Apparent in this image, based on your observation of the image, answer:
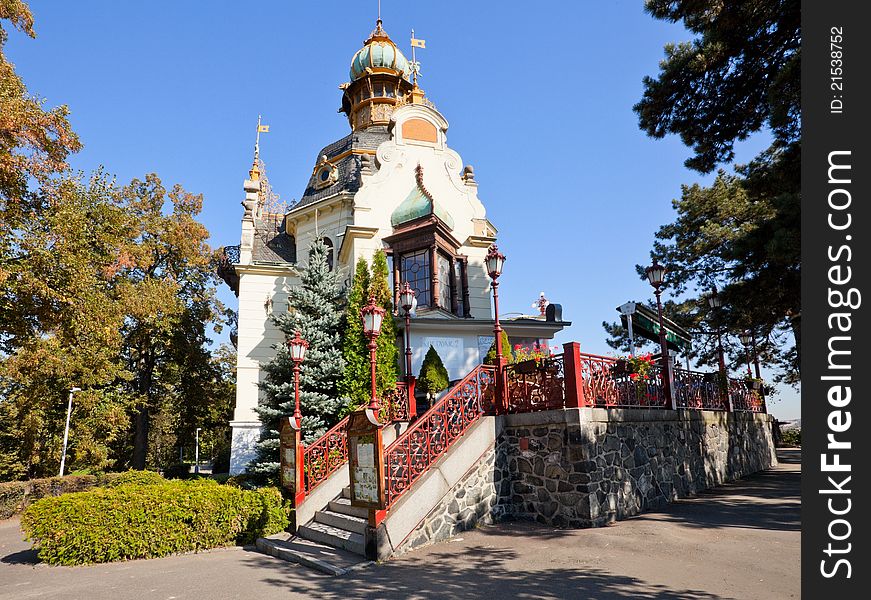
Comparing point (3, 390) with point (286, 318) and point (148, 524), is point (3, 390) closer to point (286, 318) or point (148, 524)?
point (286, 318)

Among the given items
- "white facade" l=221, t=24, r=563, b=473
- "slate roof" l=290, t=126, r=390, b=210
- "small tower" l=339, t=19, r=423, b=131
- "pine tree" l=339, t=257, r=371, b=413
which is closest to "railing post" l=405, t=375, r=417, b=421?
"pine tree" l=339, t=257, r=371, b=413

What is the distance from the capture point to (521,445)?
969cm

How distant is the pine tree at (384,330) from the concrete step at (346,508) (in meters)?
4.62

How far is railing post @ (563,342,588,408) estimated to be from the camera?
29.6 feet

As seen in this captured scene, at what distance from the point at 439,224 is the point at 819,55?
1397 cm

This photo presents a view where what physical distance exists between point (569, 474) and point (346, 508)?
14.0 feet

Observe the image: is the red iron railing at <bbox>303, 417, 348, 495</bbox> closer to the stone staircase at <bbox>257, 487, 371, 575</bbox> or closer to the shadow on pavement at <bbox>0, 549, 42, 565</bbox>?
the stone staircase at <bbox>257, 487, 371, 575</bbox>

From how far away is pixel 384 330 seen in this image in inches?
664

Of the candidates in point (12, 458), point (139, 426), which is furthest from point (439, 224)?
point (12, 458)

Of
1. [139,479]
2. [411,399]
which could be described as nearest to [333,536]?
[411,399]

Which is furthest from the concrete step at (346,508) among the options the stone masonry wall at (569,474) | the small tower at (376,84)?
the small tower at (376,84)

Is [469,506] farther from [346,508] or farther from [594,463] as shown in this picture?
[346,508]

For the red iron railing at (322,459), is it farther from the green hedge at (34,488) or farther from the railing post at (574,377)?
the green hedge at (34,488)

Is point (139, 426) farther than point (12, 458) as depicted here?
Yes
